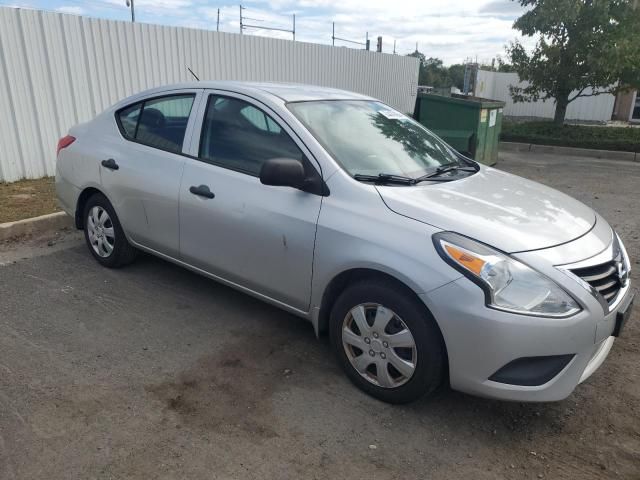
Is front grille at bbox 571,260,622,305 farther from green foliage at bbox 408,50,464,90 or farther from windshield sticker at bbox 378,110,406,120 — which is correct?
green foliage at bbox 408,50,464,90

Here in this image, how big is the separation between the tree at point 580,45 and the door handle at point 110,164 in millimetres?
12618

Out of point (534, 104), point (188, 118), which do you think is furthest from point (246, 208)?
point (534, 104)

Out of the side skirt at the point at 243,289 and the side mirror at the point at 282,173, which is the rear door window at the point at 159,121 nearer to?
the side skirt at the point at 243,289

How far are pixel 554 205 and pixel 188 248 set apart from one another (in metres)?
2.51

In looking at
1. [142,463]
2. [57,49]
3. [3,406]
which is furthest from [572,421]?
[57,49]

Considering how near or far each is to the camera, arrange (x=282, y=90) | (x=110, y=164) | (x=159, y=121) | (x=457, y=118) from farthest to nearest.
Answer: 1. (x=457, y=118)
2. (x=110, y=164)
3. (x=159, y=121)
4. (x=282, y=90)

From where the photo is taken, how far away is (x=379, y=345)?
288cm

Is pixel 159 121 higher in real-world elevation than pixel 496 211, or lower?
higher

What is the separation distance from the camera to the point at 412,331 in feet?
8.91

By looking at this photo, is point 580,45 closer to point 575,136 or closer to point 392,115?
point 575,136

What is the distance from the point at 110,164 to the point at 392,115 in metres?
2.32

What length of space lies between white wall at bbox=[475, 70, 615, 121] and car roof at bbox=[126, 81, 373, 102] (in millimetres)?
20656

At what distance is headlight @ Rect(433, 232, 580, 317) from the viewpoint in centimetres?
249

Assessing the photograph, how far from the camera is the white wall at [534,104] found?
74.8 ft
